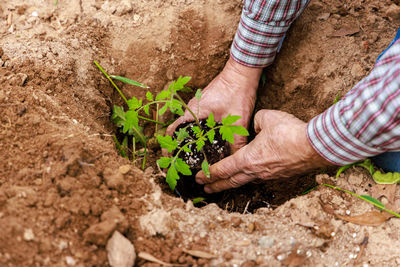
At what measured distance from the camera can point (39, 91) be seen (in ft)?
6.26

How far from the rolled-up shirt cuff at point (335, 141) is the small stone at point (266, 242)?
580mm

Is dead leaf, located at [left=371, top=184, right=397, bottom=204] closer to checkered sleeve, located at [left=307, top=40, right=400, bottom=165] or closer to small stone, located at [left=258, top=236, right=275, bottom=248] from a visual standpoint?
checkered sleeve, located at [left=307, top=40, right=400, bottom=165]

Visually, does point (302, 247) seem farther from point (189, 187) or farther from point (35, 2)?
point (35, 2)

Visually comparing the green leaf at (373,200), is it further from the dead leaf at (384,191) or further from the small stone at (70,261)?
the small stone at (70,261)

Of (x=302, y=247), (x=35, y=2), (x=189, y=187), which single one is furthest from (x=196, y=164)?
(x=35, y=2)

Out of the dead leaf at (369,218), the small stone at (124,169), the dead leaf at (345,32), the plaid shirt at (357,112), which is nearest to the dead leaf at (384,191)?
the dead leaf at (369,218)

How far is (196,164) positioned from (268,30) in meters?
1.06

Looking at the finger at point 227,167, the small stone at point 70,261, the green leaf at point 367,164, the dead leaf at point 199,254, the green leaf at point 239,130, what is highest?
the green leaf at point 239,130

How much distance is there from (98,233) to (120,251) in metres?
0.12

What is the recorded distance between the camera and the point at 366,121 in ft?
5.05

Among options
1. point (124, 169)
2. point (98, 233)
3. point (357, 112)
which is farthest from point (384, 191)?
point (98, 233)

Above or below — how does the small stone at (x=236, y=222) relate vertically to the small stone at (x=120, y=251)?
below

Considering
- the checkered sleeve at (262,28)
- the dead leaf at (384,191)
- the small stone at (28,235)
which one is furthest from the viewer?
the checkered sleeve at (262,28)

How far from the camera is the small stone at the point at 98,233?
1.32m
